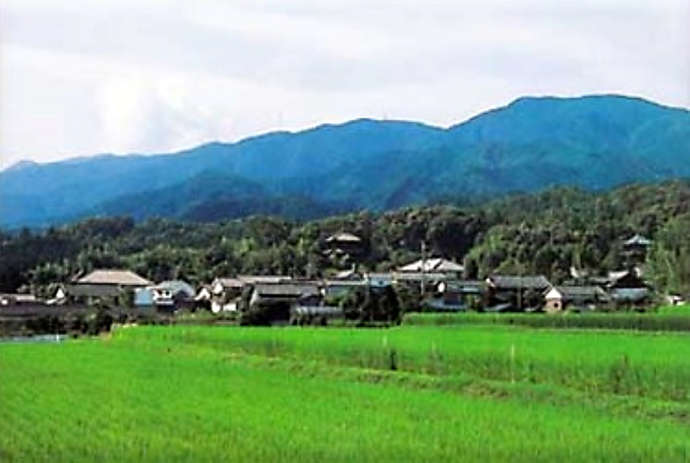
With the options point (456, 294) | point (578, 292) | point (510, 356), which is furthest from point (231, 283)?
point (510, 356)

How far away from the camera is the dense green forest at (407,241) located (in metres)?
27.6

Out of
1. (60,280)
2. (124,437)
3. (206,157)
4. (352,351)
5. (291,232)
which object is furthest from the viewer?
(206,157)

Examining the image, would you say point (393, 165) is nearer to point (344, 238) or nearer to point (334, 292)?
point (344, 238)

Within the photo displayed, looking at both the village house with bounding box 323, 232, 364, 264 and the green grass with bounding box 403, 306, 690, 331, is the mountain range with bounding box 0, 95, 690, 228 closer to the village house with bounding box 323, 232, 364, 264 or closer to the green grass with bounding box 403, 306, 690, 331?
the village house with bounding box 323, 232, 364, 264

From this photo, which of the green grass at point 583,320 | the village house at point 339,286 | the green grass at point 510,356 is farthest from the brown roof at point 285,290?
the green grass at point 510,356

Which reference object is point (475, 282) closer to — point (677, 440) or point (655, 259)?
point (655, 259)

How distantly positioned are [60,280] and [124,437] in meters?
19.1

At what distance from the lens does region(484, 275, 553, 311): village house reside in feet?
88.9

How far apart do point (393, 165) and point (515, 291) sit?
72774mm

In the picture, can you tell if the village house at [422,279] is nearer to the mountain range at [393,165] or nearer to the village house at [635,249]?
the village house at [635,249]

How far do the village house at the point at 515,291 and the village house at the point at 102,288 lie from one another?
26.6ft

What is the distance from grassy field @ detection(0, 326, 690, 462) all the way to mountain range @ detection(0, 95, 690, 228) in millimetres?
23282

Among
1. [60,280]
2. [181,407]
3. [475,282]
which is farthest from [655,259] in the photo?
[181,407]

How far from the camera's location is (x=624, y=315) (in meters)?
18.9
